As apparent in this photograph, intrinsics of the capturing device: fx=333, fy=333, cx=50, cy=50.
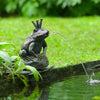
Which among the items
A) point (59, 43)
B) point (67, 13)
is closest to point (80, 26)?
point (59, 43)

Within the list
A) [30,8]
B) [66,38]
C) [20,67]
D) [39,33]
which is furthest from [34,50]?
[30,8]

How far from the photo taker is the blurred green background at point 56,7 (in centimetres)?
1346

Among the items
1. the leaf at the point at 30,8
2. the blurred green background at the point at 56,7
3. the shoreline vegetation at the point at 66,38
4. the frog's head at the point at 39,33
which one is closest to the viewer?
the frog's head at the point at 39,33

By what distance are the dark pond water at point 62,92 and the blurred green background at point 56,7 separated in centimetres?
782

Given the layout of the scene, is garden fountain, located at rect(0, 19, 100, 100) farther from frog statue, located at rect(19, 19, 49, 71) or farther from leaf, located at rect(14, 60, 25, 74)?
leaf, located at rect(14, 60, 25, 74)

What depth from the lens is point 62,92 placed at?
495 cm

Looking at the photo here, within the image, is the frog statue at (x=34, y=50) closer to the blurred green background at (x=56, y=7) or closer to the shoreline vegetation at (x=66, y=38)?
the shoreline vegetation at (x=66, y=38)

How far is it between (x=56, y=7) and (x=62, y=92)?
9.70 meters

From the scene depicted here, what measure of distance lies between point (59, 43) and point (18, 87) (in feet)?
14.4

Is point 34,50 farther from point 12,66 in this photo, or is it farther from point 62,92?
point 62,92

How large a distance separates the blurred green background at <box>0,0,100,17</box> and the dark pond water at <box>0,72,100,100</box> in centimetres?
782

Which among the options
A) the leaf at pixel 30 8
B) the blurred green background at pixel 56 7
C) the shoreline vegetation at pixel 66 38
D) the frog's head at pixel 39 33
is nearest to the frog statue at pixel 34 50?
the frog's head at pixel 39 33

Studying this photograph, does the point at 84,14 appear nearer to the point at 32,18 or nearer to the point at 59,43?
the point at 32,18

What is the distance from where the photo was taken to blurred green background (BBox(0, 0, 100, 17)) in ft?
44.1
